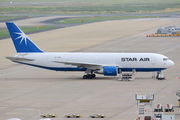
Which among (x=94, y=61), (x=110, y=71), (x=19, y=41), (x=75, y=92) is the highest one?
(x=19, y=41)

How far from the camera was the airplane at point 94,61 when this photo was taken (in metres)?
52.4

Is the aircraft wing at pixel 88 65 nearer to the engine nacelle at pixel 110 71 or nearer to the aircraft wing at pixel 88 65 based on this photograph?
the aircraft wing at pixel 88 65

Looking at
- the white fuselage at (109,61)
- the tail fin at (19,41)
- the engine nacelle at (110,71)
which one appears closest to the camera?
the engine nacelle at (110,71)

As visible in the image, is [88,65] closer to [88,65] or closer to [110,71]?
[88,65]

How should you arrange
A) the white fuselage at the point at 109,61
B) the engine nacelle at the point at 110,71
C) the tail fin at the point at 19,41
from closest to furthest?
the engine nacelle at the point at 110,71 < the white fuselage at the point at 109,61 < the tail fin at the point at 19,41

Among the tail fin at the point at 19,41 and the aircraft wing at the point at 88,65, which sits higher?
the tail fin at the point at 19,41

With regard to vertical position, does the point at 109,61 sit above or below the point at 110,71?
above

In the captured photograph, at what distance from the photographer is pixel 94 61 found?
174 feet

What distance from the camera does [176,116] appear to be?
107 feet

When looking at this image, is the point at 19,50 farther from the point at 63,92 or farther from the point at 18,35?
the point at 63,92

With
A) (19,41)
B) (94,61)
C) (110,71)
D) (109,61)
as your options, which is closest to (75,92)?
(110,71)

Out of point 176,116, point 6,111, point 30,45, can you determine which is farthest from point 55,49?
point 176,116

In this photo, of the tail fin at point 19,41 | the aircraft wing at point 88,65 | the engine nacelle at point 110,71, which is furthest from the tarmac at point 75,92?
the tail fin at point 19,41

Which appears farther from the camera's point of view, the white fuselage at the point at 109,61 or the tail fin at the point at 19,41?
the tail fin at the point at 19,41
